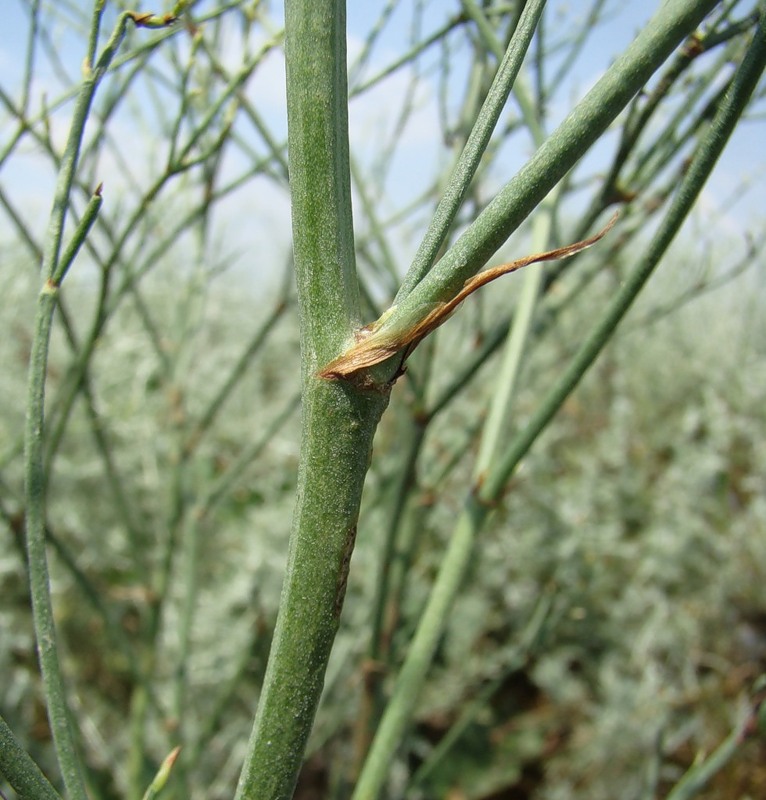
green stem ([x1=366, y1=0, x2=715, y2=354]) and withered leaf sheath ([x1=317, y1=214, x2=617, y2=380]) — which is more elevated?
green stem ([x1=366, y1=0, x2=715, y2=354])

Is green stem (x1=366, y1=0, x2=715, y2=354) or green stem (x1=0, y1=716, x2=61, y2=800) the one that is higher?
green stem (x1=366, y1=0, x2=715, y2=354)

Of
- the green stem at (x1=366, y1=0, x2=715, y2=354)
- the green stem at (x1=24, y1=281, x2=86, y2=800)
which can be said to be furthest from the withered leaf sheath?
the green stem at (x1=24, y1=281, x2=86, y2=800)

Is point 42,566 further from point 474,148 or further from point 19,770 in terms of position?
point 474,148

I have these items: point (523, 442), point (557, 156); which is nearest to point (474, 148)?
point (557, 156)

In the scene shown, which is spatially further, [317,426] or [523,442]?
[523,442]

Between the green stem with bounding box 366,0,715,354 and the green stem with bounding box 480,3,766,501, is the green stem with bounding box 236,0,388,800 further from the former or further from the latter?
the green stem with bounding box 480,3,766,501

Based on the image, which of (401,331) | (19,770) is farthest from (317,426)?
(19,770)

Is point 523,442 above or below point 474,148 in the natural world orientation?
below

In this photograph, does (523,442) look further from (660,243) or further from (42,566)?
(42,566)

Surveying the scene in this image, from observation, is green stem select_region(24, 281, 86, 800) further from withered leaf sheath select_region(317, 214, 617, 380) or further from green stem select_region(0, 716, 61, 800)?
withered leaf sheath select_region(317, 214, 617, 380)
